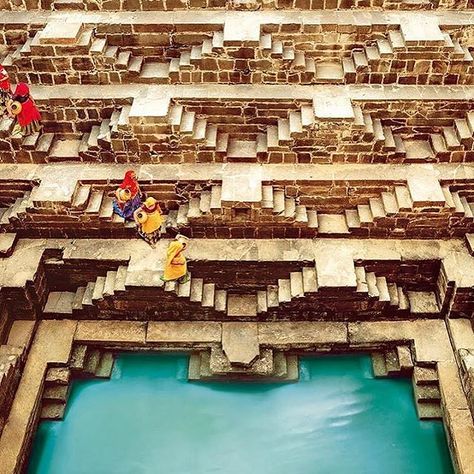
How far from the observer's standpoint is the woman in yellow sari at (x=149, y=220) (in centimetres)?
734

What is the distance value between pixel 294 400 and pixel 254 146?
3733 millimetres

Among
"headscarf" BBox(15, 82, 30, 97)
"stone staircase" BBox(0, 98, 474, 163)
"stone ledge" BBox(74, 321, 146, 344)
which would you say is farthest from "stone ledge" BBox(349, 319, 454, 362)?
"headscarf" BBox(15, 82, 30, 97)

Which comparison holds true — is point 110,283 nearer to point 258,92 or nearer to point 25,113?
point 25,113

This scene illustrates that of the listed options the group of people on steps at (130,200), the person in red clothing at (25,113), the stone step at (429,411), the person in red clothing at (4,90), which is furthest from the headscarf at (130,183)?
the stone step at (429,411)

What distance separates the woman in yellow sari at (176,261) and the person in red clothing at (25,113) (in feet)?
9.37

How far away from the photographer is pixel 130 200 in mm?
7465

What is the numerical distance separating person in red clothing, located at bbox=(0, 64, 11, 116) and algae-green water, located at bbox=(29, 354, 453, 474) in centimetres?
415

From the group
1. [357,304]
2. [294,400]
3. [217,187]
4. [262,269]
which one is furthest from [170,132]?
[294,400]

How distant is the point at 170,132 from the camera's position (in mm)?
7645

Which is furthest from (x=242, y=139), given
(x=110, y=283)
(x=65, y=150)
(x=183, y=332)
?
(x=183, y=332)

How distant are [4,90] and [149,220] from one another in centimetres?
293

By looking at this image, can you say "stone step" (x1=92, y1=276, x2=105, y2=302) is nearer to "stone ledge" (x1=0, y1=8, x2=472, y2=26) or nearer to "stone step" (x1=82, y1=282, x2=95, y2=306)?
"stone step" (x1=82, y1=282, x2=95, y2=306)

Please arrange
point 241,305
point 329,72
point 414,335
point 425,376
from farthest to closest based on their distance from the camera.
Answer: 1. point 329,72
2. point 241,305
3. point 414,335
4. point 425,376

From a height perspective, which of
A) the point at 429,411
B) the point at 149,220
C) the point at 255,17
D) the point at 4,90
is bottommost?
the point at 429,411
